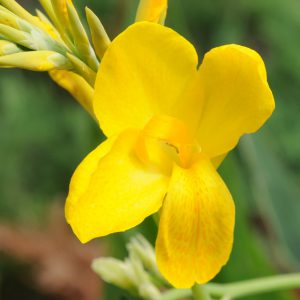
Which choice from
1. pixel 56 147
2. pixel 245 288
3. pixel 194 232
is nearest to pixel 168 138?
pixel 194 232

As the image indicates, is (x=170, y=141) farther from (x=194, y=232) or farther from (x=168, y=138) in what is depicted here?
(x=194, y=232)

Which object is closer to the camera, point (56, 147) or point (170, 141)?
point (170, 141)

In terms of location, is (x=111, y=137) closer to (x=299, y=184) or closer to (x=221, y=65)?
(x=221, y=65)

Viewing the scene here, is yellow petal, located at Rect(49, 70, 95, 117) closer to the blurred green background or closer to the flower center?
the flower center

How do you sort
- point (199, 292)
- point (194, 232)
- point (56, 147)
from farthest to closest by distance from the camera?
point (56, 147), point (199, 292), point (194, 232)

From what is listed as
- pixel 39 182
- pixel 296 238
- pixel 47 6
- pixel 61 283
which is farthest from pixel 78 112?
pixel 47 6

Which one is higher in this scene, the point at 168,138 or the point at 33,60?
the point at 33,60

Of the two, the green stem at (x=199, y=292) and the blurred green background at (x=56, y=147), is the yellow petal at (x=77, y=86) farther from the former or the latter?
the blurred green background at (x=56, y=147)
